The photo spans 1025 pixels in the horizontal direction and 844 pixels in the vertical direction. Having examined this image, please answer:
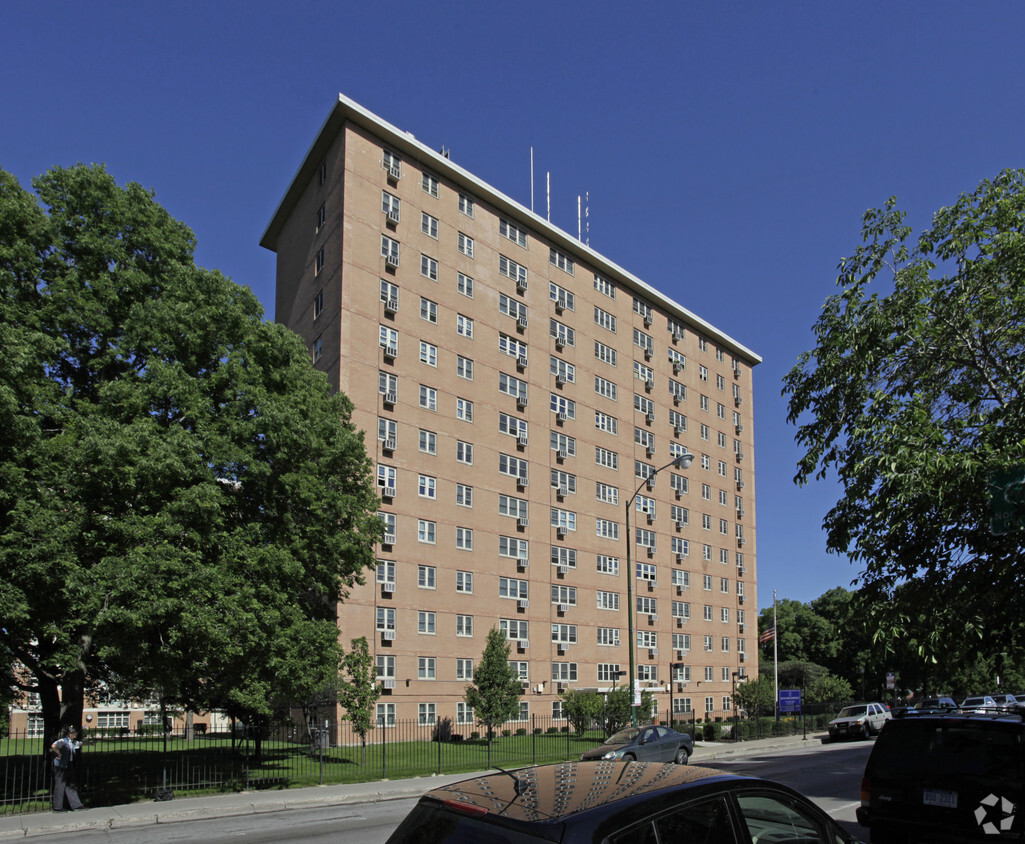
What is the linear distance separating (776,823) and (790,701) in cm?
4526

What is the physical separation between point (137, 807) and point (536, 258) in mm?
42018

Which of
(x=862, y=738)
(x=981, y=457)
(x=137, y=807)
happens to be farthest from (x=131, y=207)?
(x=862, y=738)

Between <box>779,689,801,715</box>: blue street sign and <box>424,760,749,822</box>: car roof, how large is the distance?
4491 centimetres

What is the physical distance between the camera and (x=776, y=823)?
4.75 meters

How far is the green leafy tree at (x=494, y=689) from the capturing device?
130 ft

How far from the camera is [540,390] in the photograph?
174 feet

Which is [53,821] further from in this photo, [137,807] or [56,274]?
[56,274]

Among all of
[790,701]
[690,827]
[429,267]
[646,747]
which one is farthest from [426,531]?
[690,827]

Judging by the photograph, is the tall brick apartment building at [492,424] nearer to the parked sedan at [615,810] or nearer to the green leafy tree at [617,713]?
the green leafy tree at [617,713]

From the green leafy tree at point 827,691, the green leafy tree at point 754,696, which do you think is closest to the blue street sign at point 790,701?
the green leafy tree at point 754,696

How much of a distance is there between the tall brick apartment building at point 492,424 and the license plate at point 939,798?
107 feet

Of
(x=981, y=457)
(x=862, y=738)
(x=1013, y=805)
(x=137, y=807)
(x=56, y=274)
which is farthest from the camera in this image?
(x=862, y=738)

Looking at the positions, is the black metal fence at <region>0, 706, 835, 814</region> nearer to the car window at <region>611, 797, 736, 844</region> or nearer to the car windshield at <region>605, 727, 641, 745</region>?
the car windshield at <region>605, 727, 641, 745</region>

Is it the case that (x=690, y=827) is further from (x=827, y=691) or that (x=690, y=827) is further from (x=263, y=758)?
(x=827, y=691)
